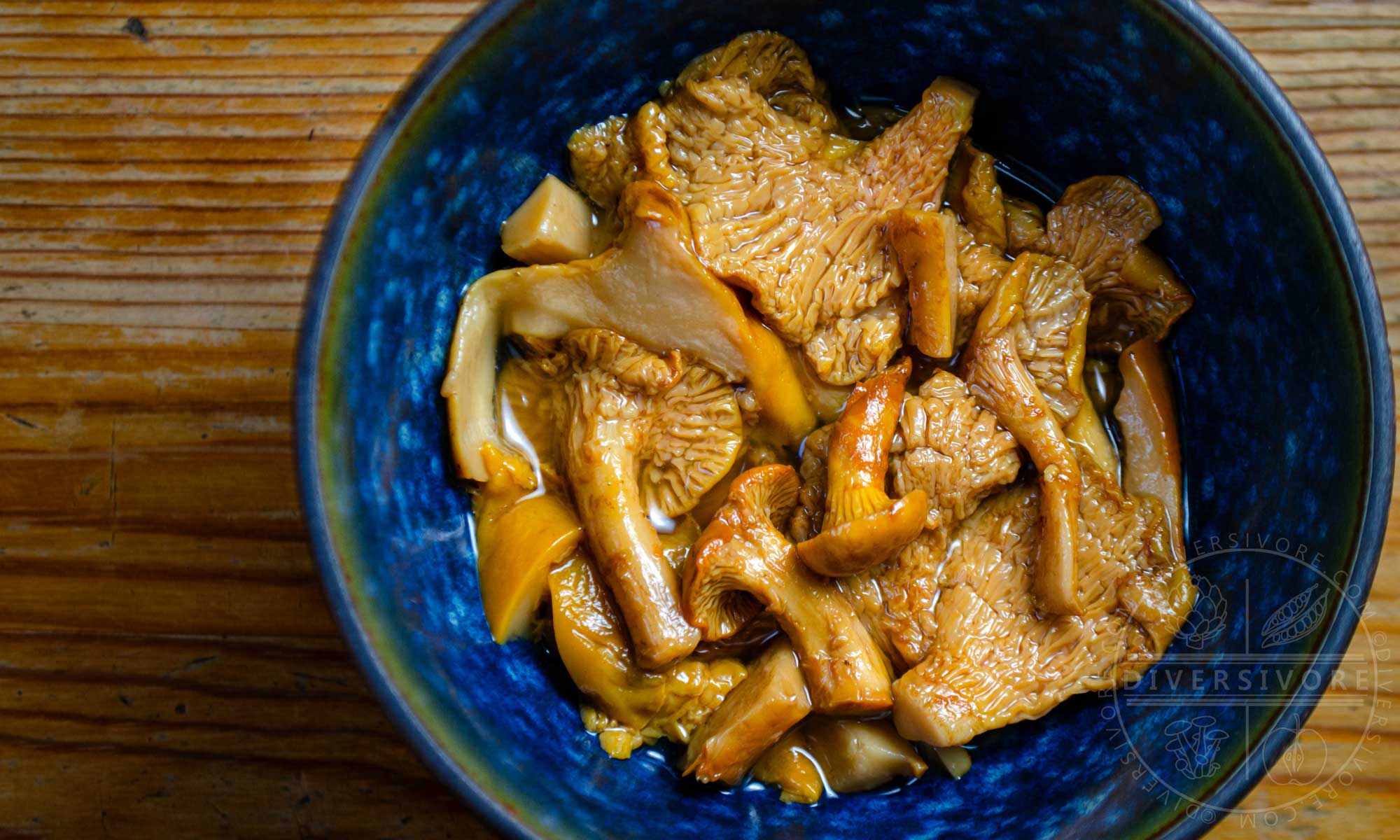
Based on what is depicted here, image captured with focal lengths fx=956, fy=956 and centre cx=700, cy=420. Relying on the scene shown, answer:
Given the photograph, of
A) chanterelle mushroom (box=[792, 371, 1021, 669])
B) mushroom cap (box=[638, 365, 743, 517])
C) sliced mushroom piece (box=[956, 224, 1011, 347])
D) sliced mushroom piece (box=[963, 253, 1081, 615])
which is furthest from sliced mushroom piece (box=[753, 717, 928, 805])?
sliced mushroom piece (box=[956, 224, 1011, 347])

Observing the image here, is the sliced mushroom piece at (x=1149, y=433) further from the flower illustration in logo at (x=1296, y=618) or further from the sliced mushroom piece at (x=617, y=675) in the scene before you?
the sliced mushroom piece at (x=617, y=675)

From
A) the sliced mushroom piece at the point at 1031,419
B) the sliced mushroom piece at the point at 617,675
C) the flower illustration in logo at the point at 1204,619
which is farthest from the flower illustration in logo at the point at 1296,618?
the sliced mushroom piece at the point at 617,675

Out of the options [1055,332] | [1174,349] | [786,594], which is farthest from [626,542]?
[1174,349]

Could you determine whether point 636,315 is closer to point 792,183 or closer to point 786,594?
point 792,183

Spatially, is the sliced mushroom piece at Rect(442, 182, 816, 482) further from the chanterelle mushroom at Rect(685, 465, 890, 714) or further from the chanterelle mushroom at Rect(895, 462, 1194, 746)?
the chanterelle mushroom at Rect(895, 462, 1194, 746)

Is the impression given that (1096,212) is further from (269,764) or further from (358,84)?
(269,764)

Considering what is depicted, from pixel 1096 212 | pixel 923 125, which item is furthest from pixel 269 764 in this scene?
pixel 1096 212
